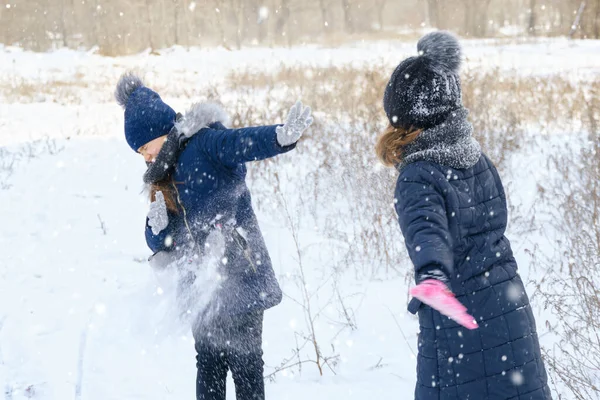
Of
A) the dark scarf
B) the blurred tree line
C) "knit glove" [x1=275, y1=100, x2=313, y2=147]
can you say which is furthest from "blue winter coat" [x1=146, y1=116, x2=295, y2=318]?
the blurred tree line

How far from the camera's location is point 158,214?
2311mm

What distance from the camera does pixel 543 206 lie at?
5.82 m

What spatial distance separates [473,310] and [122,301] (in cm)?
336

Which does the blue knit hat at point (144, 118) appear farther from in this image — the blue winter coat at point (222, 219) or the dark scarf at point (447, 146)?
the dark scarf at point (447, 146)

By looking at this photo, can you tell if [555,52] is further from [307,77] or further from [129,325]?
[129,325]

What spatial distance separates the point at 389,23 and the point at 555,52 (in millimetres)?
31440

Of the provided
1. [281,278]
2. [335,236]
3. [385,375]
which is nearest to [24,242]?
[281,278]

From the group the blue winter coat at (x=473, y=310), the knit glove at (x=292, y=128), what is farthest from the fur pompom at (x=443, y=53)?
the knit glove at (x=292, y=128)

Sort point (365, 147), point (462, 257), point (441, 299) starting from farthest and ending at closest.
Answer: point (365, 147), point (462, 257), point (441, 299)

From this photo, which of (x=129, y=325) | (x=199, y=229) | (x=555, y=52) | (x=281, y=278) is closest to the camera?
(x=199, y=229)

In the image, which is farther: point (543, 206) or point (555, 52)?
point (555, 52)

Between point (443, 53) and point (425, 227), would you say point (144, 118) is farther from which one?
point (425, 227)

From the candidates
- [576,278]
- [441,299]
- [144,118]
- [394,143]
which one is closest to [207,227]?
[144,118]

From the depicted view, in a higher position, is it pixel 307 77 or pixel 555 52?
pixel 555 52
